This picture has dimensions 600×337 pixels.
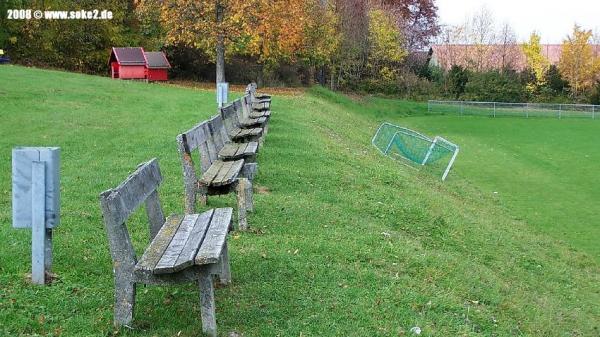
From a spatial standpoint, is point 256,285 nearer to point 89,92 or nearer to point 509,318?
point 509,318

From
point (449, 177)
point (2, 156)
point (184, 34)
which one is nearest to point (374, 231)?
point (2, 156)

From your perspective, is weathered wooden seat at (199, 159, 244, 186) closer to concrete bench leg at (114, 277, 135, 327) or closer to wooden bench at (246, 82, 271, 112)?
concrete bench leg at (114, 277, 135, 327)

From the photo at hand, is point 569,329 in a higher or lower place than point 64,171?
lower

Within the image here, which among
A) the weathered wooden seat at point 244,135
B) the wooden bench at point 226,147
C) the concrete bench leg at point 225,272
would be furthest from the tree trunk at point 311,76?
the concrete bench leg at point 225,272

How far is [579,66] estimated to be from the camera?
191 feet

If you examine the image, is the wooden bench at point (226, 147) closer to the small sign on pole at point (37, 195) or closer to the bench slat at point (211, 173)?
the bench slat at point (211, 173)

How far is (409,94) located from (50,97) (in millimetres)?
37031

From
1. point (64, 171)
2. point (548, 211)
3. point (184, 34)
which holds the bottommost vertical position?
point (548, 211)

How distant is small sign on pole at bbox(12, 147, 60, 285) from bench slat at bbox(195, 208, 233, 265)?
1.21m

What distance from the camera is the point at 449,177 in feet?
58.1

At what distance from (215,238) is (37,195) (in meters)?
1.43

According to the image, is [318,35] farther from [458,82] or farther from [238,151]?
[238,151]

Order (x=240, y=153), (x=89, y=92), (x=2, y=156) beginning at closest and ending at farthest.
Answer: (x=240, y=153) < (x=2, y=156) < (x=89, y=92)

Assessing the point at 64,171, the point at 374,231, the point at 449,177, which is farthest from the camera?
the point at 449,177
